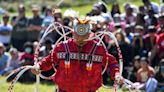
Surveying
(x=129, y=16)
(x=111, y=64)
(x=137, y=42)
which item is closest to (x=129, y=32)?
(x=137, y=42)

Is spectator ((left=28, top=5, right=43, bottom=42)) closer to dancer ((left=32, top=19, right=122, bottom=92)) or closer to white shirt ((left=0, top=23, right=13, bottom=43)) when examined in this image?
white shirt ((left=0, top=23, right=13, bottom=43))

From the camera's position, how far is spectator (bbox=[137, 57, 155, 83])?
553 inches

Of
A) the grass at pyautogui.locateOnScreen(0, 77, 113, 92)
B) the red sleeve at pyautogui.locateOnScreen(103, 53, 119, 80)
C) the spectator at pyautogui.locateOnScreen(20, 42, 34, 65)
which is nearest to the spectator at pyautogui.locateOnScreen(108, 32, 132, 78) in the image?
the grass at pyautogui.locateOnScreen(0, 77, 113, 92)

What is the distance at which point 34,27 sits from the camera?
18.4 meters

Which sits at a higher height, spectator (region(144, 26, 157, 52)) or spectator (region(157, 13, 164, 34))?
spectator (region(157, 13, 164, 34))

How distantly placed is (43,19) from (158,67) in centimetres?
489

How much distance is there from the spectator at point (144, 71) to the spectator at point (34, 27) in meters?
4.84

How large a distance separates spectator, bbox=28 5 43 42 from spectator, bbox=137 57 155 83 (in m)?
4.84

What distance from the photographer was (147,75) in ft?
46.4

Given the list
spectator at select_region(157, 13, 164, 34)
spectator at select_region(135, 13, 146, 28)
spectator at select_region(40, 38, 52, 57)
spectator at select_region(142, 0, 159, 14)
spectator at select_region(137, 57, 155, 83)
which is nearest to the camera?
spectator at select_region(137, 57, 155, 83)

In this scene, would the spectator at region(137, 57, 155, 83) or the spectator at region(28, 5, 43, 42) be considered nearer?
the spectator at region(137, 57, 155, 83)

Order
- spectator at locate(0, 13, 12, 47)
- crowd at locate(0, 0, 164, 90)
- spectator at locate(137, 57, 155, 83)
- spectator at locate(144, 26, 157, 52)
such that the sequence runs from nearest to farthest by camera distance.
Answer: spectator at locate(137, 57, 155, 83) → crowd at locate(0, 0, 164, 90) → spectator at locate(144, 26, 157, 52) → spectator at locate(0, 13, 12, 47)

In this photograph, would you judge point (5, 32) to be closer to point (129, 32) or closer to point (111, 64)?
point (129, 32)

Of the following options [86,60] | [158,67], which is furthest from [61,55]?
[158,67]
